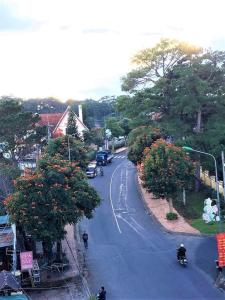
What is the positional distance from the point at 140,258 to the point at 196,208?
12.7m

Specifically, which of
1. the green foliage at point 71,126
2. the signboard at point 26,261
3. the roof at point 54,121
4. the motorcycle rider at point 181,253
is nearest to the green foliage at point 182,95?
the motorcycle rider at point 181,253

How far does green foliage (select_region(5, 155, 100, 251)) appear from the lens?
29.8 metres

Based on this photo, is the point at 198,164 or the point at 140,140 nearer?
the point at 198,164

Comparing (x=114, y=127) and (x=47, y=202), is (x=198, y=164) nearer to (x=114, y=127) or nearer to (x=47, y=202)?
(x=47, y=202)

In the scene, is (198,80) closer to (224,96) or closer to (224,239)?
(224,96)

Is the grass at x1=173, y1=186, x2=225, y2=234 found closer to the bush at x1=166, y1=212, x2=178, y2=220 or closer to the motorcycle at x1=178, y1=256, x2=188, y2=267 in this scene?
the bush at x1=166, y1=212, x2=178, y2=220

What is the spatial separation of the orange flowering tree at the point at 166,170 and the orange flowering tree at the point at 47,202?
9739 mm

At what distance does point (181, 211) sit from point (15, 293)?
790 inches

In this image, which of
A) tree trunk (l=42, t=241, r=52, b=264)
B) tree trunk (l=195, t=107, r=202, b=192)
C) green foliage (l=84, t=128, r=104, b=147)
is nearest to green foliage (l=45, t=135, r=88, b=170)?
tree trunk (l=195, t=107, r=202, b=192)

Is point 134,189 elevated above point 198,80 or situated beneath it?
situated beneath

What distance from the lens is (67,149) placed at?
5238cm

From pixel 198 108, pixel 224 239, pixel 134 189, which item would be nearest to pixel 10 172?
pixel 134 189

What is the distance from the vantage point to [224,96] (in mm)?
46750

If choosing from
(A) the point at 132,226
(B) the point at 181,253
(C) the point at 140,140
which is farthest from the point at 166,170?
(C) the point at 140,140
